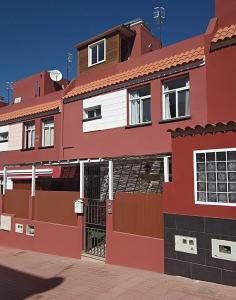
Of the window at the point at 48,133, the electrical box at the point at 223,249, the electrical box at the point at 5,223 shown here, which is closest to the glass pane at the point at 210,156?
the electrical box at the point at 223,249

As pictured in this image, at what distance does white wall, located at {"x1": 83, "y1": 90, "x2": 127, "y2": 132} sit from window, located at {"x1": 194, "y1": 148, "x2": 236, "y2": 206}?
7.39 m

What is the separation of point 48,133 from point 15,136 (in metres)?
3.63

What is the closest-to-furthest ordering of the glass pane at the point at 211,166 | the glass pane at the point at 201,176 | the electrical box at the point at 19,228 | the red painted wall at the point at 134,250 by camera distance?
the glass pane at the point at 211,166 → the glass pane at the point at 201,176 → the red painted wall at the point at 134,250 → the electrical box at the point at 19,228

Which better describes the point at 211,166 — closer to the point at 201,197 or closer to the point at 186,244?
the point at 201,197

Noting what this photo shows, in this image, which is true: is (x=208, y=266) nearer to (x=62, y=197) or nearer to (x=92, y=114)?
(x=62, y=197)

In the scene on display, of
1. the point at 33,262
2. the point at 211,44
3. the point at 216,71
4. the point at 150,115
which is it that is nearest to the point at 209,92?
the point at 216,71

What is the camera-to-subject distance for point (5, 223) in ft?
66.0

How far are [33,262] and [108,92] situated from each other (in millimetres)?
9371

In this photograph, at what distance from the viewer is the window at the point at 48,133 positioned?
23.2 metres

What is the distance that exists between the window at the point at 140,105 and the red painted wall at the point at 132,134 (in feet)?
1.79

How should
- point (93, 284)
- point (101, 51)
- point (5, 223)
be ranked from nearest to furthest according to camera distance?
point (93, 284) < point (5, 223) < point (101, 51)

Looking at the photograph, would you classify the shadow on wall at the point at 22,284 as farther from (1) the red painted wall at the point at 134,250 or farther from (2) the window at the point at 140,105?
(2) the window at the point at 140,105

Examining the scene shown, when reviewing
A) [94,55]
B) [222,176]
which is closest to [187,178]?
[222,176]

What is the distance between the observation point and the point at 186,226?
1127 centimetres
